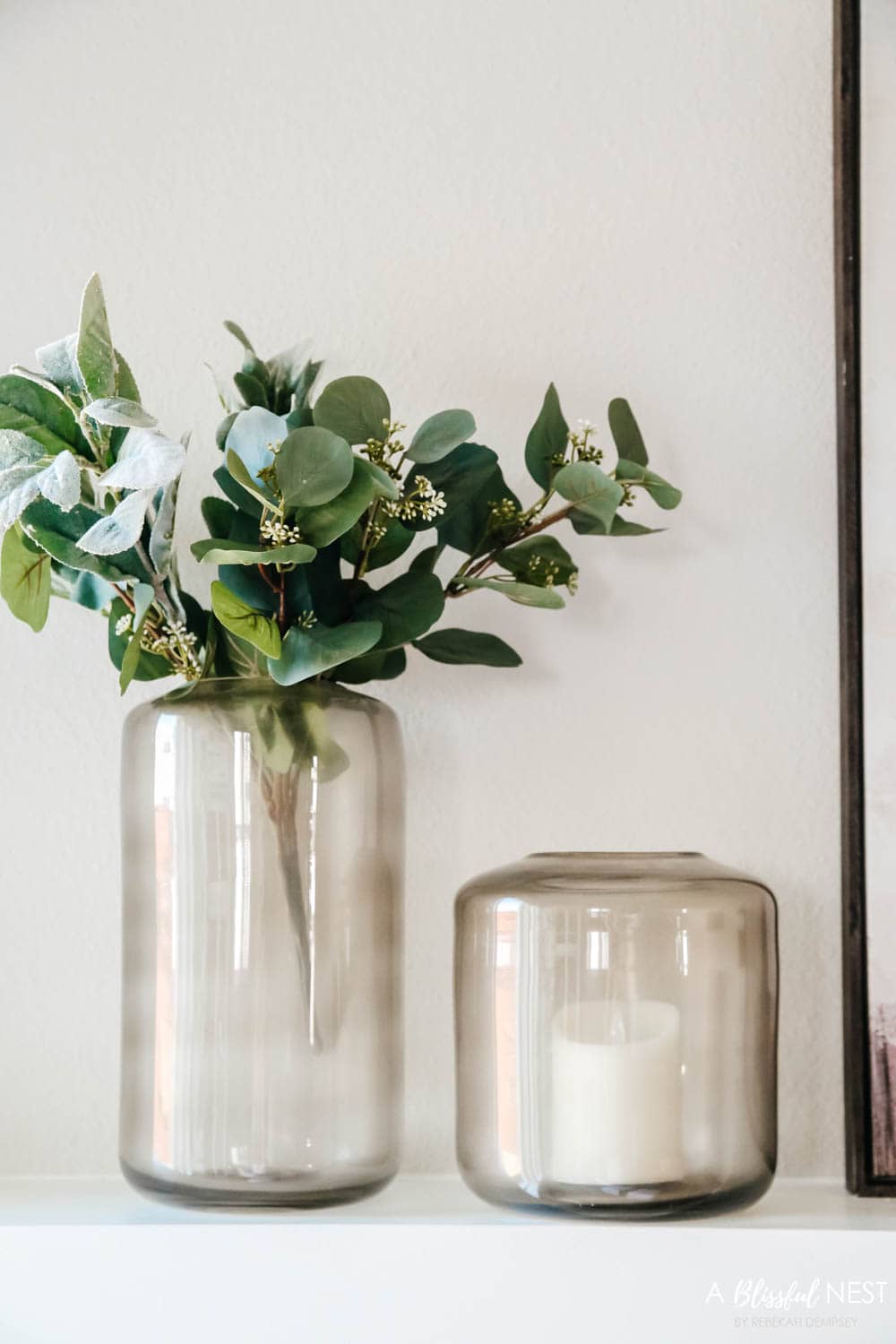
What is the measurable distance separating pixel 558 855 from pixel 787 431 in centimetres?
31

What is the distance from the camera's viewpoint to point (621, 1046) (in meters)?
0.67

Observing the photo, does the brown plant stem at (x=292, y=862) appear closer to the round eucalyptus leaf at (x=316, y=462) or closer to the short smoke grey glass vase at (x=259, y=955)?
the short smoke grey glass vase at (x=259, y=955)

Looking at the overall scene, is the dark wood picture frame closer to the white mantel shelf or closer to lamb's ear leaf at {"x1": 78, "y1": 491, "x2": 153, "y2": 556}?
the white mantel shelf

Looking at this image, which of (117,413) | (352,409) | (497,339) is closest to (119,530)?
(117,413)

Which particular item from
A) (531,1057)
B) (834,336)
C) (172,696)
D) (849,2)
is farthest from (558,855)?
(849,2)

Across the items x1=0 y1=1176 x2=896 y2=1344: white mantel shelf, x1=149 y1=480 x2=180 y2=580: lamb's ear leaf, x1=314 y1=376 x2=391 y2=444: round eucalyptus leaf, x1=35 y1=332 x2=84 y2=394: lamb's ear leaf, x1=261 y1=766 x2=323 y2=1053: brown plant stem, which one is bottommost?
x1=0 y1=1176 x2=896 y2=1344: white mantel shelf

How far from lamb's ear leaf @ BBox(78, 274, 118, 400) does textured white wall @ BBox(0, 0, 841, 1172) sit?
193 millimetres

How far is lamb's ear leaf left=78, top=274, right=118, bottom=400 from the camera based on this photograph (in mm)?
653

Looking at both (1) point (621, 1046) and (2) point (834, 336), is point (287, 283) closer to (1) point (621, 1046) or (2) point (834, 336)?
(2) point (834, 336)

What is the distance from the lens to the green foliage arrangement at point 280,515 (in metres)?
0.64

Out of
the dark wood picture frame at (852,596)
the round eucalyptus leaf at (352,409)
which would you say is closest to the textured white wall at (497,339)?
the dark wood picture frame at (852,596)

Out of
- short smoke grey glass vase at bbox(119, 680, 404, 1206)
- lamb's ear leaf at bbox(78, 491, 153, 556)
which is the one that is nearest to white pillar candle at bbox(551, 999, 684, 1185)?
short smoke grey glass vase at bbox(119, 680, 404, 1206)

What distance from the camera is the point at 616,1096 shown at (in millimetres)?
658

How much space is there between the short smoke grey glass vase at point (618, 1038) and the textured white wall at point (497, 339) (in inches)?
4.0
